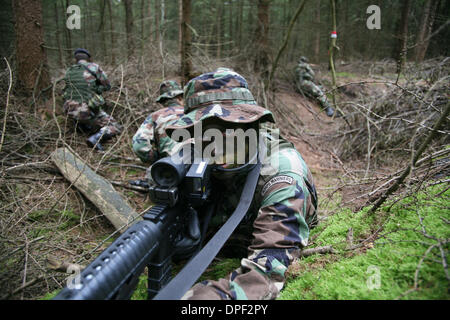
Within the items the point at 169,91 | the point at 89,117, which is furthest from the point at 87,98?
the point at 169,91

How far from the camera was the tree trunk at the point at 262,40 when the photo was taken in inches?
297

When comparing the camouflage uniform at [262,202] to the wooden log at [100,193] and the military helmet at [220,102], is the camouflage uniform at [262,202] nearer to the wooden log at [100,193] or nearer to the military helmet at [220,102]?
the military helmet at [220,102]

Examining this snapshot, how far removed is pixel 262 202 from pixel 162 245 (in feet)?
2.58

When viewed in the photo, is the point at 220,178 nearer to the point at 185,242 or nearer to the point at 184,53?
the point at 185,242

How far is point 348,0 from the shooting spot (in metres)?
12.5

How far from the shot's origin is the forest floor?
1480 mm

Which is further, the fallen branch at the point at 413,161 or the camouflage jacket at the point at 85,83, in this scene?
the camouflage jacket at the point at 85,83

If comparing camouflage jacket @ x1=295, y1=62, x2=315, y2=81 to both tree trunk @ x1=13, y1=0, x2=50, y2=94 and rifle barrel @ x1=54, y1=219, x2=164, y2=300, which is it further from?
rifle barrel @ x1=54, y1=219, x2=164, y2=300

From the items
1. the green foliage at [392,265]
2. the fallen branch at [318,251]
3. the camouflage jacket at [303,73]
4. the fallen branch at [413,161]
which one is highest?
the camouflage jacket at [303,73]

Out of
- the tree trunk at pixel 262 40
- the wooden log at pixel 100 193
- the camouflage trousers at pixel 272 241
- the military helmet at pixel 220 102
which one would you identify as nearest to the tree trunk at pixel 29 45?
the wooden log at pixel 100 193

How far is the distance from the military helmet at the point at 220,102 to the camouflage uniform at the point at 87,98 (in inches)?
148

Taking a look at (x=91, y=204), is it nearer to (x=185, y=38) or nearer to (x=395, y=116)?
(x=185, y=38)

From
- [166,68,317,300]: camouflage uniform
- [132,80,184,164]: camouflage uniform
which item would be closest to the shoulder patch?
[166,68,317,300]: camouflage uniform
